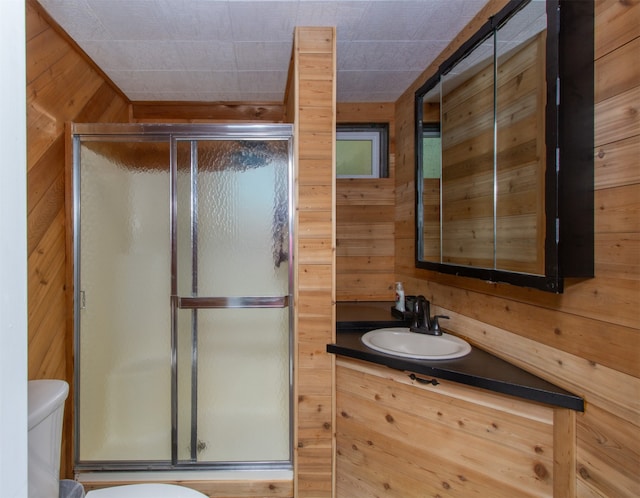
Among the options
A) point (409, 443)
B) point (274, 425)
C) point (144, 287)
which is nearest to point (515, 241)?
point (409, 443)

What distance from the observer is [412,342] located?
65.4 inches

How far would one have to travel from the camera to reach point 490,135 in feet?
4.42

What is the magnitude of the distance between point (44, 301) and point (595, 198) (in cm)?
227

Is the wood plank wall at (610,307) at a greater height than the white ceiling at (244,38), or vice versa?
the white ceiling at (244,38)

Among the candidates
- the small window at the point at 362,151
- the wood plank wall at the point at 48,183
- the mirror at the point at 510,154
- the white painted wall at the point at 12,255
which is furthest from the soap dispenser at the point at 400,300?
the wood plank wall at the point at 48,183

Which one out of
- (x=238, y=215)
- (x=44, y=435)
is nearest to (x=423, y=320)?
(x=238, y=215)

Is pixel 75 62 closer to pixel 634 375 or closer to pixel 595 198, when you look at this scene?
pixel 595 198

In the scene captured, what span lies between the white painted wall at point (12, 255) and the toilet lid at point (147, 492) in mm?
910

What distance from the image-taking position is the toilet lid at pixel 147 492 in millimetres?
1238

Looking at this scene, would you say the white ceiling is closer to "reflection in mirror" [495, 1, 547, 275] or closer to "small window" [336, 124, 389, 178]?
"small window" [336, 124, 389, 178]

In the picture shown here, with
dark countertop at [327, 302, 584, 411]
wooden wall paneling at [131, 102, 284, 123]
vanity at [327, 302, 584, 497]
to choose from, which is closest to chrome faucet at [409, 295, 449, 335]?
dark countertop at [327, 302, 584, 411]

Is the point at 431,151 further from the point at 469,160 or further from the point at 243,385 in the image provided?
the point at 243,385

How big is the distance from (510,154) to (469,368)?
83 centimetres

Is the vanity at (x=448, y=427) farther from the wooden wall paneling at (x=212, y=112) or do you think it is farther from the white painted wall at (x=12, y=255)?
the wooden wall paneling at (x=212, y=112)
